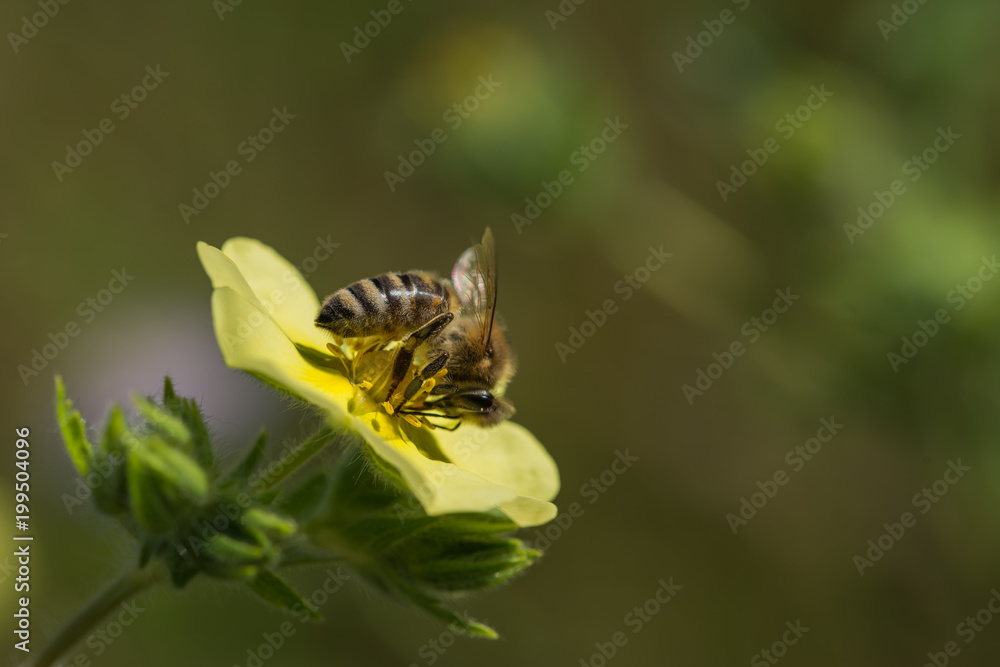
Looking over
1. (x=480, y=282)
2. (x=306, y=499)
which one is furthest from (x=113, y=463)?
(x=480, y=282)

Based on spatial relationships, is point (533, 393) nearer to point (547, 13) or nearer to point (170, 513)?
point (547, 13)

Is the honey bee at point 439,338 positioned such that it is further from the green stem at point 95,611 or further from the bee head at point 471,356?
the green stem at point 95,611

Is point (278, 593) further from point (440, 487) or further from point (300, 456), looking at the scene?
point (440, 487)

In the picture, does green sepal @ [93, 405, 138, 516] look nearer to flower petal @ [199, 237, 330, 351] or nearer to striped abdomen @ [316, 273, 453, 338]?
striped abdomen @ [316, 273, 453, 338]

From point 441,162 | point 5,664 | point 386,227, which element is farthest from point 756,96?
point 5,664

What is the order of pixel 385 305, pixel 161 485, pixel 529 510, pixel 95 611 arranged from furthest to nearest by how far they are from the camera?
pixel 385 305 → pixel 529 510 → pixel 95 611 → pixel 161 485
